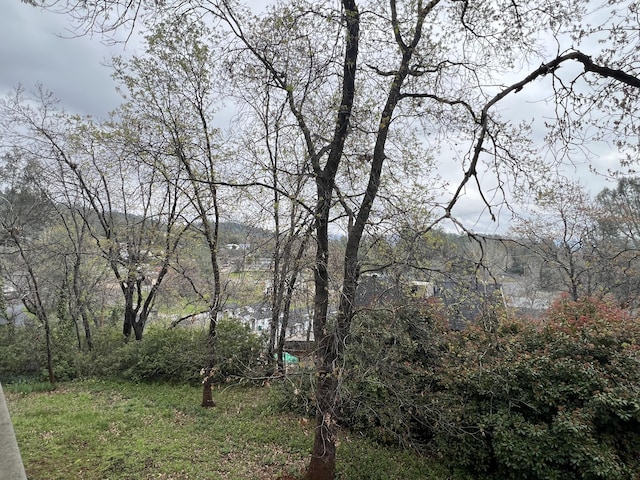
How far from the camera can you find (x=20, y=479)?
154 cm

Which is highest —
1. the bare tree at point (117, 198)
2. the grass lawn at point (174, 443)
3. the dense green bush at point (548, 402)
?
the bare tree at point (117, 198)

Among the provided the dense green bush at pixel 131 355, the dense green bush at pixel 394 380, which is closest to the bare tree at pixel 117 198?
the dense green bush at pixel 131 355

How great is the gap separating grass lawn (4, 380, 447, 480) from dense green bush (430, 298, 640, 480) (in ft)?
3.03

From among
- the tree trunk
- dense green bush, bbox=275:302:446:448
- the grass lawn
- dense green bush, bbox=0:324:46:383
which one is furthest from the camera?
dense green bush, bbox=0:324:46:383

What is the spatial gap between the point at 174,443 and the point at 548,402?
546 centimetres

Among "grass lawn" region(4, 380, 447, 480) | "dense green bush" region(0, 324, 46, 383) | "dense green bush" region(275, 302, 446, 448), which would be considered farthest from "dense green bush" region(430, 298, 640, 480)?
"dense green bush" region(0, 324, 46, 383)

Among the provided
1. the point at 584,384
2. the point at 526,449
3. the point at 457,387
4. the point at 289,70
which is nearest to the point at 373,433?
the point at 457,387

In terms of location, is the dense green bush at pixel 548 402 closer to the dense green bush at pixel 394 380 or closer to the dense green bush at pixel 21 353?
the dense green bush at pixel 394 380

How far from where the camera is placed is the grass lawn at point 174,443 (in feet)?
14.3

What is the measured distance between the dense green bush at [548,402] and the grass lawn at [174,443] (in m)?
0.92

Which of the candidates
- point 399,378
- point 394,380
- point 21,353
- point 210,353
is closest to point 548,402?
point 399,378

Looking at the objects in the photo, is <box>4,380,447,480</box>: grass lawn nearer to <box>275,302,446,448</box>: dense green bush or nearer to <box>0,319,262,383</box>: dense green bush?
<box>275,302,446,448</box>: dense green bush

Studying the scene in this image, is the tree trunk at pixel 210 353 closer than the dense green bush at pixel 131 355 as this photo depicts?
Yes

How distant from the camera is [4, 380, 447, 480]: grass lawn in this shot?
4344 millimetres
